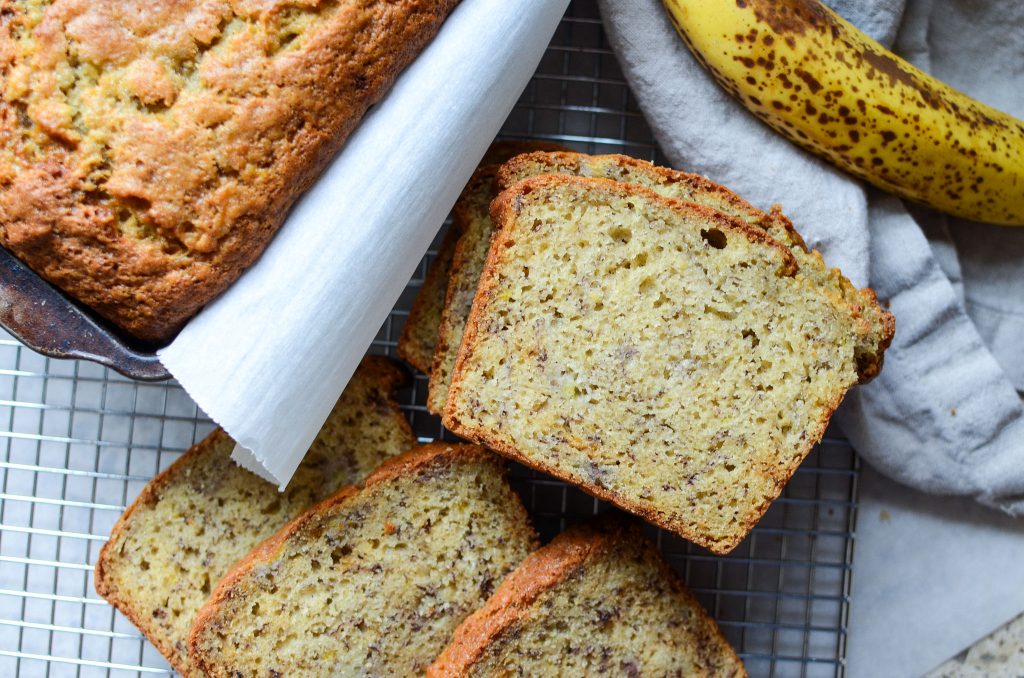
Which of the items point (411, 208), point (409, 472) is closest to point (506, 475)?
point (409, 472)

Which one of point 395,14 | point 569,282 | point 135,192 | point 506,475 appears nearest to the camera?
point 135,192

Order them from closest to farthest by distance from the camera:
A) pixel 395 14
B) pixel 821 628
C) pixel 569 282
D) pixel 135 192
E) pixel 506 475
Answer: pixel 135 192 < pixel 395 14 < pixel 569 282 < pixel 506 475 < pixel 821 628

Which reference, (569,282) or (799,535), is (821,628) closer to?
(799,535)

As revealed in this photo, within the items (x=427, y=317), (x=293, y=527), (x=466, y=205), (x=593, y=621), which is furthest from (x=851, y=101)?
(x=293, y=527)

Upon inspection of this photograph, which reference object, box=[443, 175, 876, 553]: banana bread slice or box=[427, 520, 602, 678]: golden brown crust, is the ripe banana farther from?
box=[427, 520, 602, 678]: golden brown crust

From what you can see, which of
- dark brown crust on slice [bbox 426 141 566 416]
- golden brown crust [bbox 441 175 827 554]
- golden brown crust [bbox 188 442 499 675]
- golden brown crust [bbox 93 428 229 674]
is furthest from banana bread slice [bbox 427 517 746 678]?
golden brown crust [bbox 93 428 229 674]

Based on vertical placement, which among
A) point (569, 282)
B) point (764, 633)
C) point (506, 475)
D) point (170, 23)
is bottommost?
point (764, 633)

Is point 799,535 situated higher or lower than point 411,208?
lower
